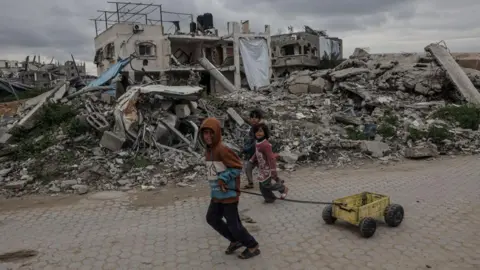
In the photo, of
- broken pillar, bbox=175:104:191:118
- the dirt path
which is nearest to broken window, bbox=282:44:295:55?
broken pillar, bbox=175:104:191:118

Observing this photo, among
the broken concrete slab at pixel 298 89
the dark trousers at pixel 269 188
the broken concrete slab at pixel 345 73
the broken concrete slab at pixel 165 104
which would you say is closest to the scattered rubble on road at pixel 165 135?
the broken concrete slab at pixel 165 104

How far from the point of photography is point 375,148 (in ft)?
29.2

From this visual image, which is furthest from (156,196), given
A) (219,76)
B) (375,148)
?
(219,76)

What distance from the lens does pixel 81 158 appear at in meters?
8.22

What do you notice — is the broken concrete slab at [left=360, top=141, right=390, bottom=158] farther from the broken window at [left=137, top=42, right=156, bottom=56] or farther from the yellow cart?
the broken window at [left=137, top=42, right=156, bottom=56]

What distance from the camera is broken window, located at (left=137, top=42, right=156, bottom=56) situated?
25.8m

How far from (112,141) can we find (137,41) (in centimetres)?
1845

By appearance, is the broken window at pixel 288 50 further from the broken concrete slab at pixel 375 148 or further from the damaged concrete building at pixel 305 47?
the broken concrete slab at pixel 375 148

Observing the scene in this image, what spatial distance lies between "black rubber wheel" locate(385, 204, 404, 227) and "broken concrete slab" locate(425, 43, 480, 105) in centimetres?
1106

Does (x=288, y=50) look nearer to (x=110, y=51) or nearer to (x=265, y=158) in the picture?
(x=110, y=51)

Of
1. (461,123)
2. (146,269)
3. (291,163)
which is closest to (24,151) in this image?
(291,163)

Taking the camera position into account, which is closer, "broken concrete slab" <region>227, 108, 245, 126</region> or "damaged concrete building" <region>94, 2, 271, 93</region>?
"broken concrete slab" <region>227, 108, 245, 126</region>

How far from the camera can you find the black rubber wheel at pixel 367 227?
416 centimetres

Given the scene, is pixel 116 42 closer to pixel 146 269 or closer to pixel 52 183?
pixel 52 183
